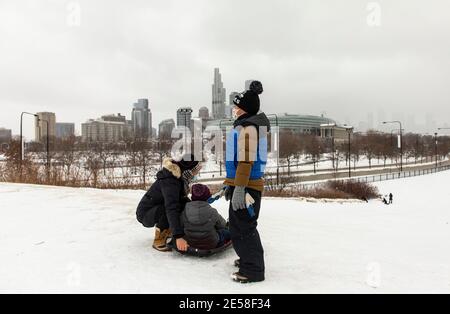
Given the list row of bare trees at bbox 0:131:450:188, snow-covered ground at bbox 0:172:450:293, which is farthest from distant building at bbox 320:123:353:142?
snow-covered ground at bbox 0:172:450:293

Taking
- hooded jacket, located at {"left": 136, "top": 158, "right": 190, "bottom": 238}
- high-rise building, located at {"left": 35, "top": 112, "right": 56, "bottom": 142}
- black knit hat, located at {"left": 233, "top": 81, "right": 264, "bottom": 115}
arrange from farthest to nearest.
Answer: high-rise building, located at {"left": 35, "top": 112, "right": 56, "bottom": 142} < hooded jacket, located at {"left": 136, "top": 158, "right": 190, "bottom": 238} < black knit hat, located at {"left": 233, "top": 81, "right": 264, "bottom": 115}

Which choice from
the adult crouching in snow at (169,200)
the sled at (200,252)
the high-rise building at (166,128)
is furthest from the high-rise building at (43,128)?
the sled at (200,252)

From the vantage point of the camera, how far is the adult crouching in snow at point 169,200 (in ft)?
12.4

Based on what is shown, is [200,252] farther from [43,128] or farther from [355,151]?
[43,128]

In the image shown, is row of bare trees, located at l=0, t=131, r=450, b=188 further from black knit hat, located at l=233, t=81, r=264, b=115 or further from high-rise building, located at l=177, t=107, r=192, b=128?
black knit hat, located at l=233, t=81, r=264, b=115

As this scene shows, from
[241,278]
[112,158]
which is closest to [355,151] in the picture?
[112,158]

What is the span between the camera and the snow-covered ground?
127 inches

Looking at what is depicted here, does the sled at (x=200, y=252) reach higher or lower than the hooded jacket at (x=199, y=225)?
lower

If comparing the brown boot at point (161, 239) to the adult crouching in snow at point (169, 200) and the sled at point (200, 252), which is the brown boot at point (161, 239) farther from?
the sled at point (200, 252)

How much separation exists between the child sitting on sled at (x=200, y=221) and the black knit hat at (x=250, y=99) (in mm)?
1053

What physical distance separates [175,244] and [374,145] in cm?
8400

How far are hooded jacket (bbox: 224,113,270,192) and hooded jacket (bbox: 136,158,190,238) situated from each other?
682 mm
